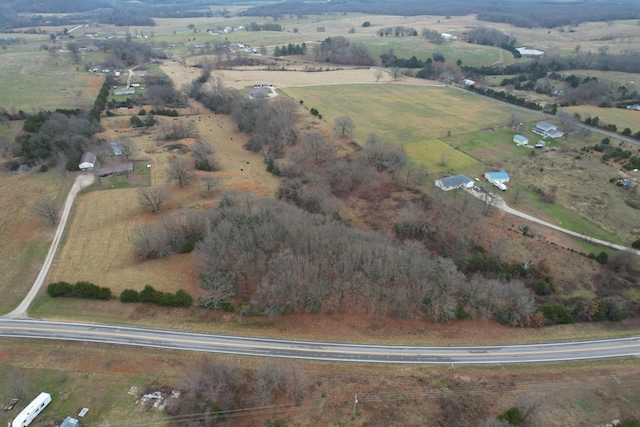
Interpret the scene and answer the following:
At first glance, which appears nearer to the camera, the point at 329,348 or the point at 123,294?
the point at 329,348

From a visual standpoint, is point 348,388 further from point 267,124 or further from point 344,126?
point 344,126

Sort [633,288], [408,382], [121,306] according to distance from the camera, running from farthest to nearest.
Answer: [633,288], [121,306], [408,382]

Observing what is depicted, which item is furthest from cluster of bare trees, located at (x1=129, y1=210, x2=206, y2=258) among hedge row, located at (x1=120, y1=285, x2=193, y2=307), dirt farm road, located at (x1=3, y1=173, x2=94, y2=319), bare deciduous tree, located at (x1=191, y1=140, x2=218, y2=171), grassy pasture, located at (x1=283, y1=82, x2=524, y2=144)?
grassy pasture, located at (x1=283, y1=82, x2=524, y2=144)

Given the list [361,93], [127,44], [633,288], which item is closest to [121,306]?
[633,288]

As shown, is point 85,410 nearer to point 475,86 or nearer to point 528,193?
point 528,193

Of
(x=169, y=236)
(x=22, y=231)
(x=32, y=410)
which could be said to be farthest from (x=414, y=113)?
(x=32, y=410)

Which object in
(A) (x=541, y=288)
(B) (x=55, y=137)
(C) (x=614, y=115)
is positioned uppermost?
(B) (x=55, y=137)
